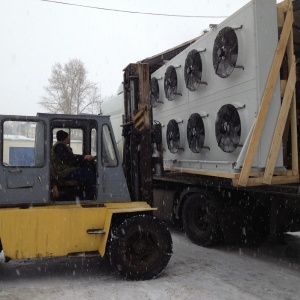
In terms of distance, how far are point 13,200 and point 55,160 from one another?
0.73 metres

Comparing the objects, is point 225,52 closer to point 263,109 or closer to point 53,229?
point 263,109

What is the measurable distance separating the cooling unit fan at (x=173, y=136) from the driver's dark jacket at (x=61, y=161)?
106 inches

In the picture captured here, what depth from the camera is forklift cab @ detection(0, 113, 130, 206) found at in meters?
4.83

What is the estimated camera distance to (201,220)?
285 inches

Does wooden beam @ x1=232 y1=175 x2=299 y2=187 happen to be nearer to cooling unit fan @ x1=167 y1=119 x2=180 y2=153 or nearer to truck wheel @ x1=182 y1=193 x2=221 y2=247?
truck wheel @ x1=182 y1=193 x2=221 y2=247

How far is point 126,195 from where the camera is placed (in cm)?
532

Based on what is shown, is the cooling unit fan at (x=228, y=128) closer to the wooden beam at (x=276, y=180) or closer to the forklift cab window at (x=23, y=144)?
the wooden beam at (x=276, y=180)

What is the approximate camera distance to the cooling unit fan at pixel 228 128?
18.0 ft

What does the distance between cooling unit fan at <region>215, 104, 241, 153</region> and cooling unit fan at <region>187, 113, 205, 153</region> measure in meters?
0.65

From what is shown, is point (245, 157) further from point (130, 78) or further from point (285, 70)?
point (130, 78)

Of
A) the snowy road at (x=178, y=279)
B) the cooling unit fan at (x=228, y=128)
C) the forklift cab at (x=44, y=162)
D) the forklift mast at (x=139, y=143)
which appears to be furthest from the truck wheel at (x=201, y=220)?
the forklift cab at (x=44, y=162)

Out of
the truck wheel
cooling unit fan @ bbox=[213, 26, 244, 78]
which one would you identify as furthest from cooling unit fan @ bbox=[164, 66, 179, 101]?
the truck wheel

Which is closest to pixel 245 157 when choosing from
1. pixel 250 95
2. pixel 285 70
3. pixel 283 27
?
pixel 250 95

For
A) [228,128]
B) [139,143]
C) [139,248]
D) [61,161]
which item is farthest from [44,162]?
[228,128]
